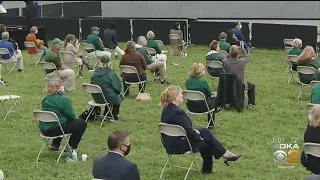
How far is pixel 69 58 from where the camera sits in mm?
15969

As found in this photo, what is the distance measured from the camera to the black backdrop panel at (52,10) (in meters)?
30.4

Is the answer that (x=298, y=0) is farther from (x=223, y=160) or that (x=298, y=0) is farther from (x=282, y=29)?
(x=223, y=160)

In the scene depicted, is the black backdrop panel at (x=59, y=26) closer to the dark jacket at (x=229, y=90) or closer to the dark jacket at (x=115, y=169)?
the dark jacket at (x=229, y=90)

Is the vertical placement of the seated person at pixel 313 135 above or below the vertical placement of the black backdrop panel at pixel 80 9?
below

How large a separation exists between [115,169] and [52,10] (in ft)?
83.6

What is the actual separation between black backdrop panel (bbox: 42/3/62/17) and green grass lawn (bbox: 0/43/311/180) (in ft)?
45.1

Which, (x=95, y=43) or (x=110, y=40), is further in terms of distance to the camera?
(x=110, y=40)

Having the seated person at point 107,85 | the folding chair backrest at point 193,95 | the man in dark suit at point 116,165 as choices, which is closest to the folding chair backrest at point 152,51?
the seated person at point 107,85

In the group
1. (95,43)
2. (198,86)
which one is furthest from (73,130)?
(95,43)

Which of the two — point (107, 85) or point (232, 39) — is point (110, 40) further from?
point (107, 85)

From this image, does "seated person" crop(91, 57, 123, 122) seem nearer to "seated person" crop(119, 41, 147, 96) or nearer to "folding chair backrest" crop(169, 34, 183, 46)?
"seated person" crop(119, 41, 147, 96)

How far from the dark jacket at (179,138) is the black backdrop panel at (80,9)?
23.3 m

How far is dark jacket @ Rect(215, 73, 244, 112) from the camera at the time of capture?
12.1m

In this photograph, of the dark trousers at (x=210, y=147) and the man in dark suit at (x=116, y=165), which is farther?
the dark trousers at (x=210, y=147)
